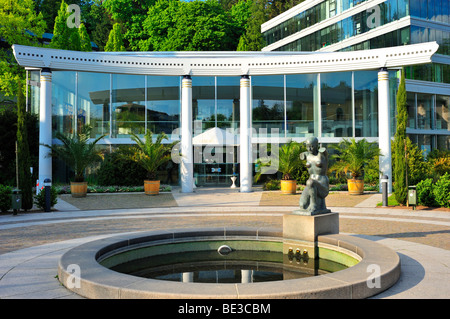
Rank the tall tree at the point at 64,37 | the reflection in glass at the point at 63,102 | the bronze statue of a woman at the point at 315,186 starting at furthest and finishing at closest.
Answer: the tall tree at the point at 64,37, the reflection in glass at the point at 63,102, the bronze statue of a woman at the point at 315,186

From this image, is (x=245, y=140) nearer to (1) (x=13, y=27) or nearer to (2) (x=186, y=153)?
(2) (x=186, y=153)

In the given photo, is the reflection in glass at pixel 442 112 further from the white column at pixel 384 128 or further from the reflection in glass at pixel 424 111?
the white column at pixel 384 128

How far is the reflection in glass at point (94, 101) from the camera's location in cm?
2559

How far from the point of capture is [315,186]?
27.7 feet

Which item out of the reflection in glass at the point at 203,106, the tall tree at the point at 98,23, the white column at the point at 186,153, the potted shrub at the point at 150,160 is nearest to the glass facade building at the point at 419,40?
the reflection in glass at the point at 203,106

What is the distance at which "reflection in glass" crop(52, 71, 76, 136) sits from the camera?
2531cm

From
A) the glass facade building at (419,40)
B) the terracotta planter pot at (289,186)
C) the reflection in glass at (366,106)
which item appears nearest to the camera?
the terracotta planter pot at (289,186)

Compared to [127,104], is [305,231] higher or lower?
lower

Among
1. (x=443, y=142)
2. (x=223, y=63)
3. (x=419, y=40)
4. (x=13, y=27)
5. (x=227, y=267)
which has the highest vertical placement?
(x=13, y=27)

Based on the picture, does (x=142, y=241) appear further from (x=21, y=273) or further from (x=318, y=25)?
(x=318, y=25)

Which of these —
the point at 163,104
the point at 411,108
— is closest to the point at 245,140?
the point at 163,104

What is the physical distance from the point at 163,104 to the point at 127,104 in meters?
2.39

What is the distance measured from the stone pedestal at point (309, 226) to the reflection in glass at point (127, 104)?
19181mm

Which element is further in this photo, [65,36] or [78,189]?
[65,36]
